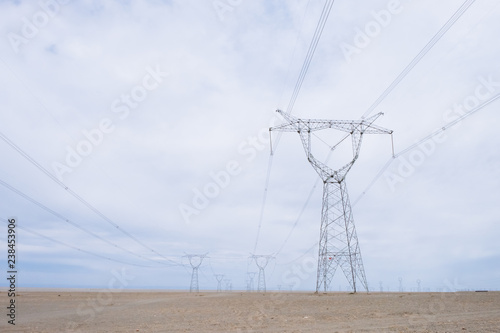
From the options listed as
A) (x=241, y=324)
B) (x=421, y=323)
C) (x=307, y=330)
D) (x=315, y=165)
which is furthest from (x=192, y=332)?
(x=315, y=165)

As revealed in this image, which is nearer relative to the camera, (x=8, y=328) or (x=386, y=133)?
(x=8, y=328)

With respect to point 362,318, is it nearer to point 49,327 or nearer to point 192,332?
point 192,332

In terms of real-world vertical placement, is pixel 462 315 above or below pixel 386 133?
below

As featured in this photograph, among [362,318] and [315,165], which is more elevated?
[315,165]

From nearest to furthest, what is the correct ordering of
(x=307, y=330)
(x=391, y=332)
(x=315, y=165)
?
(x=391, y=332) < (x=307, y=330) < (x=315, y=165)

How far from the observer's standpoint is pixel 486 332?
17.9 metres

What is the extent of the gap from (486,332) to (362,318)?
29.5 ft

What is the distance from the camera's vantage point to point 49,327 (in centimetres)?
2562

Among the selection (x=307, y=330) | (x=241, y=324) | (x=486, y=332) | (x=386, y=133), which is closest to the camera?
(x=486, y=332)

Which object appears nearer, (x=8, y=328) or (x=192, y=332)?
(x=192, y=332)

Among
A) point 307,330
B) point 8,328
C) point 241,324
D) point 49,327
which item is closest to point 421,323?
point 307,330

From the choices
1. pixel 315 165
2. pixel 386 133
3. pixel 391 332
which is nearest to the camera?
pixel 391 332

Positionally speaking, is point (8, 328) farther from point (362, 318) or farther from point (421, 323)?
point (421, 323)

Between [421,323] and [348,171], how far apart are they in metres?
32.1
